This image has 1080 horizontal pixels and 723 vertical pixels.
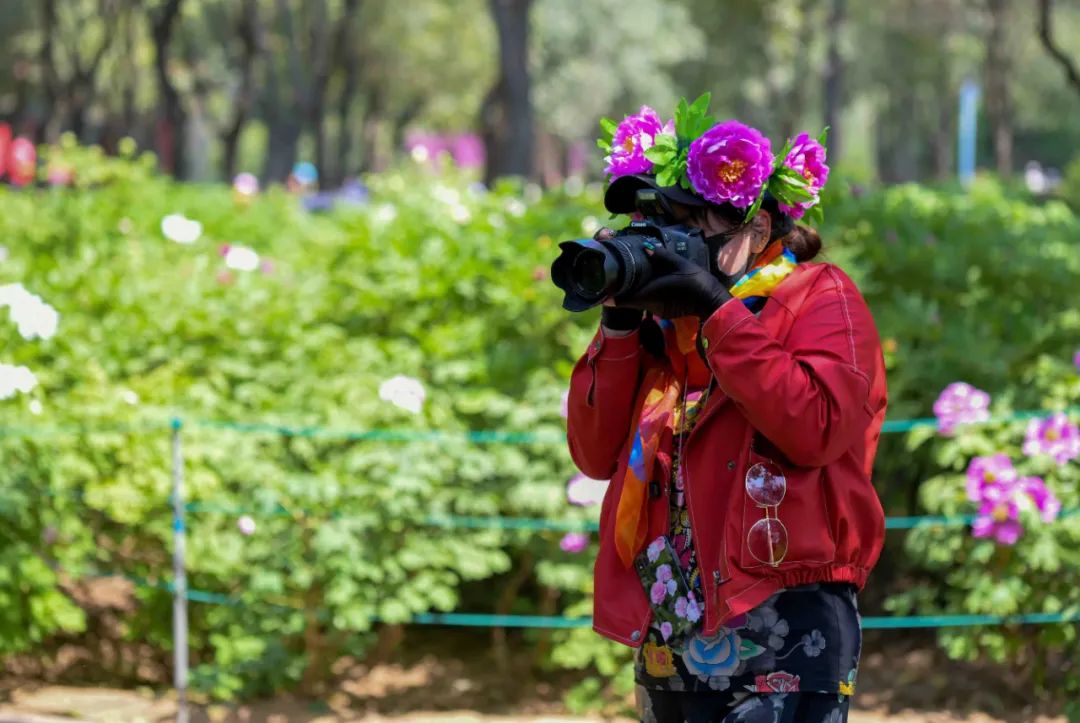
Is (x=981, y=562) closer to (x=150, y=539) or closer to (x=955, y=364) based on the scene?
(x=955, y=364)

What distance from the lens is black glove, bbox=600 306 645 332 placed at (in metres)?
2.61

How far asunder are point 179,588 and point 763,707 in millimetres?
3290

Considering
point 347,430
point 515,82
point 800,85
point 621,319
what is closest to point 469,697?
point 347,430

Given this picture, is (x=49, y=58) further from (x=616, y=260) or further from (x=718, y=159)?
(x=616, y=260)

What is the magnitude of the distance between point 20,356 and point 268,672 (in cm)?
184

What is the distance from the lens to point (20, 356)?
20.6ft

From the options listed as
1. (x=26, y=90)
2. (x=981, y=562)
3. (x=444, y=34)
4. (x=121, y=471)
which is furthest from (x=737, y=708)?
(x=26, y=90)

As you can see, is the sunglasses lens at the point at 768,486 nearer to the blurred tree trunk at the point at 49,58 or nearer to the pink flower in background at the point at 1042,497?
the pink flower in background at the point at 1042,497

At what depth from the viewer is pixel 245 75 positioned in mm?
26281

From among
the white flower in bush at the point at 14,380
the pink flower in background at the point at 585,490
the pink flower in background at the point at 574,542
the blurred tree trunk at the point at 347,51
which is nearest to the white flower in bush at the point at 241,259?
the white flower in bush at the point at 14,380

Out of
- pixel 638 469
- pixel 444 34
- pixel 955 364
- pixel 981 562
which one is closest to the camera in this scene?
pixel 638 469

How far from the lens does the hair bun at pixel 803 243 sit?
2602 mm

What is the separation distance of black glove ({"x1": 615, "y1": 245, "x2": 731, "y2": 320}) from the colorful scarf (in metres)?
0.15

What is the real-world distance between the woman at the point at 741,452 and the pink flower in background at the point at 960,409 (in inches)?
Answer: 112
